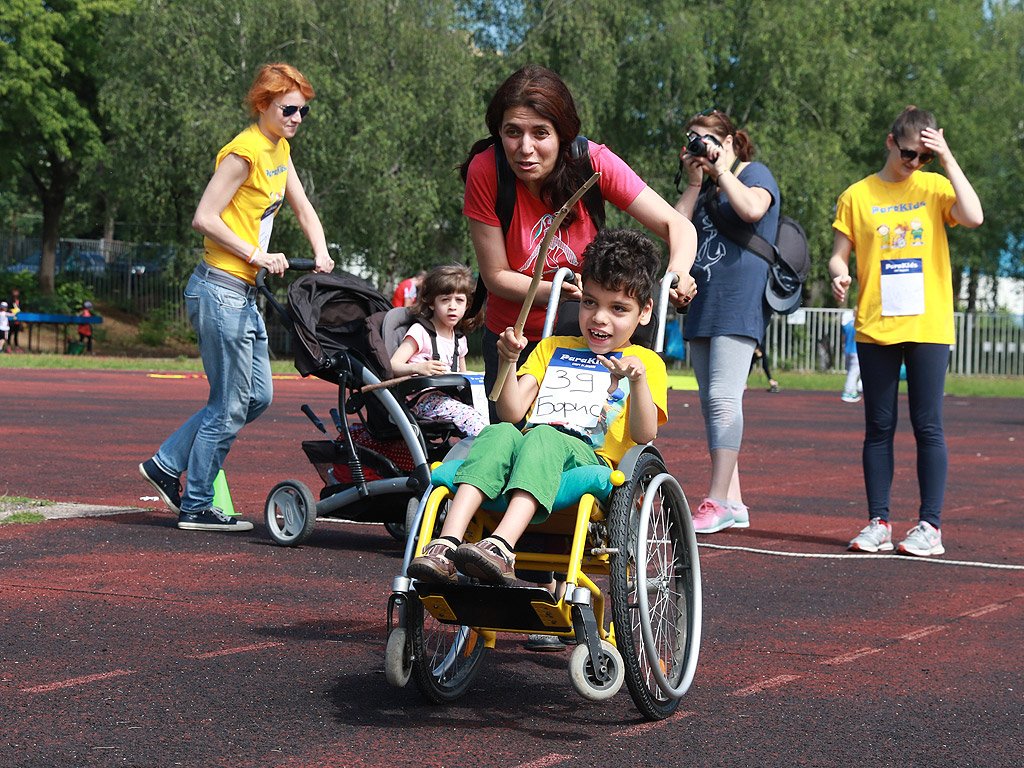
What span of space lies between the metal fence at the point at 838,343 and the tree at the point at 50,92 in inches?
851

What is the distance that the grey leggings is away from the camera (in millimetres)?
7332

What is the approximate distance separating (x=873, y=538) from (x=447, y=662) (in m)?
3.61

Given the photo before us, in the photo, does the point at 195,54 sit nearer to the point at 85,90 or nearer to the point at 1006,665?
the point at 85,90

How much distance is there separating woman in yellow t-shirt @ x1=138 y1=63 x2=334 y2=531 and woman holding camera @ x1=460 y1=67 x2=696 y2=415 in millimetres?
2344

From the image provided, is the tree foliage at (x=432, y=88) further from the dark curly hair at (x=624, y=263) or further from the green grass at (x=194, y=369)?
the dark curly hair at (x=624, y=263)

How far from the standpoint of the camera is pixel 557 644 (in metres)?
4.62

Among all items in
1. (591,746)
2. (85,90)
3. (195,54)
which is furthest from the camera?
(85,90)

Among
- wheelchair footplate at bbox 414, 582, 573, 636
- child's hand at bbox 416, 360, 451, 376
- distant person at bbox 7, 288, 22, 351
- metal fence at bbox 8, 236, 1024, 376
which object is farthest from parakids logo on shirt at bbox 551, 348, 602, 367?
distant person at bbox 7, 288, 22, 351

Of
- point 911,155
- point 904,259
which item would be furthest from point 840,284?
point 911,155

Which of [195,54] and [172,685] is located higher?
[195,54]

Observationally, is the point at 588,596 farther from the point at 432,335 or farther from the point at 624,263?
the point at 432,335

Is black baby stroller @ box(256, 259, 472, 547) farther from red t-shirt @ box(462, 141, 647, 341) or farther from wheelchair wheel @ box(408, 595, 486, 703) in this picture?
wheelchair wheel @ box(408, 595, 486, 703)

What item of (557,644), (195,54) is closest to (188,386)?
(195,54)

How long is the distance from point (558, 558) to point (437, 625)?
0.52m
